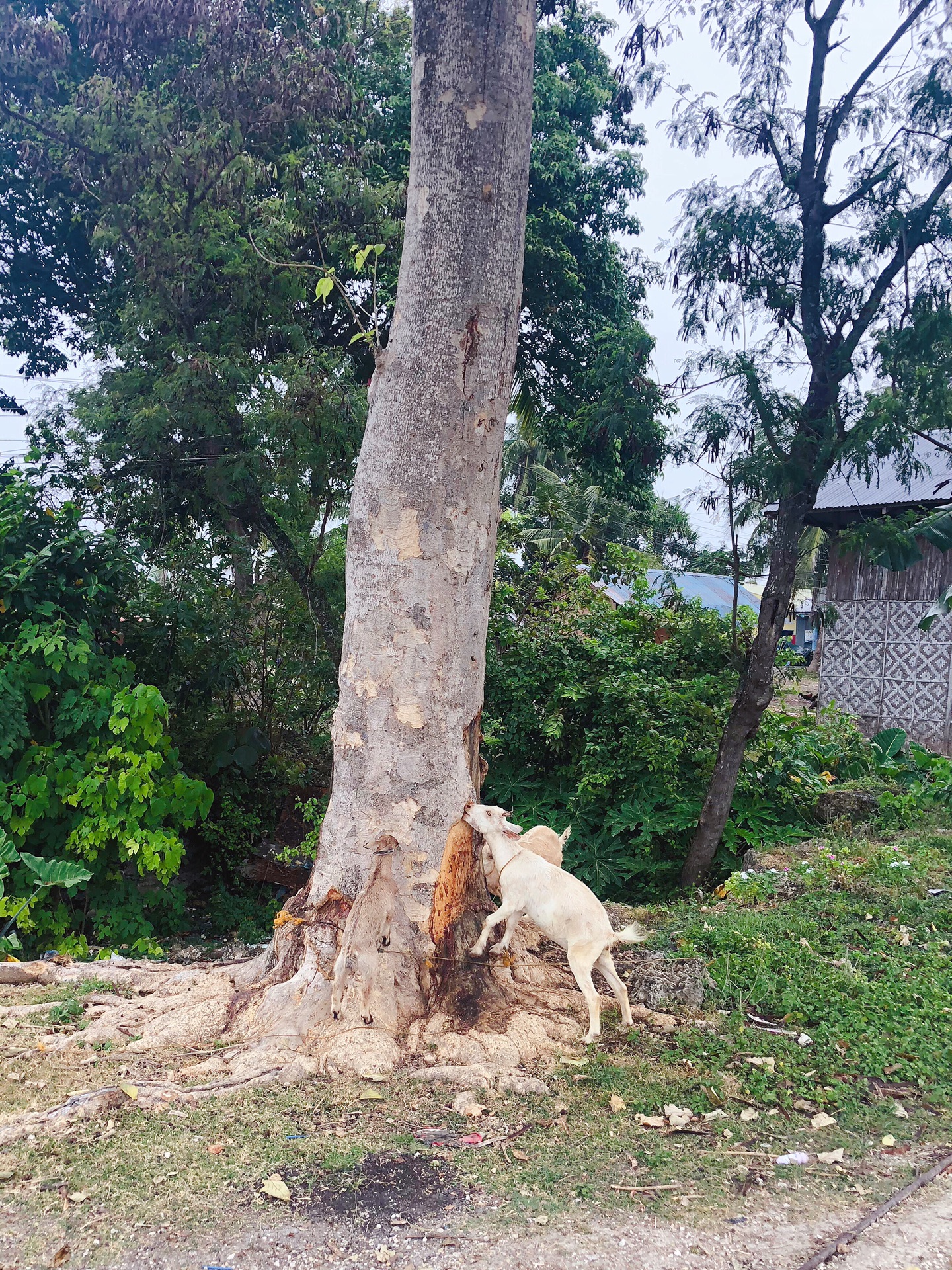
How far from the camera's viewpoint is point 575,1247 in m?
2.68

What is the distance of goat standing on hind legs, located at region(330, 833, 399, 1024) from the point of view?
12.8ft

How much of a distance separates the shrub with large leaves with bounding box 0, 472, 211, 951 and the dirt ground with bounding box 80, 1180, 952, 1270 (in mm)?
3592

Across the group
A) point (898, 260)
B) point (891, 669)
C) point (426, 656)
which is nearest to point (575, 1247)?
point (426, 656)

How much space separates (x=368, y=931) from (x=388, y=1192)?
3.84ft

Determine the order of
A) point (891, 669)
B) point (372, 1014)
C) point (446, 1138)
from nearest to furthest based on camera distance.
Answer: point (446, 1138), point (372, 1014), point (891, 669)

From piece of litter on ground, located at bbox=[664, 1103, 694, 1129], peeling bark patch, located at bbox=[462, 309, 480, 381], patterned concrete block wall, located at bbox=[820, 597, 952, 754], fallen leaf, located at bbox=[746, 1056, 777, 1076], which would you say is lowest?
piece of litter on ground, located at bbox=[664, 1103, 694, 1129]

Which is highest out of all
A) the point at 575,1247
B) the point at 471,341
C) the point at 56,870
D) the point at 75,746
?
the point at 471,341

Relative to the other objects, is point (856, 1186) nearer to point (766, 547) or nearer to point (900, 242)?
point (766, 547)

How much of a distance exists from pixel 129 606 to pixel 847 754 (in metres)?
7.00

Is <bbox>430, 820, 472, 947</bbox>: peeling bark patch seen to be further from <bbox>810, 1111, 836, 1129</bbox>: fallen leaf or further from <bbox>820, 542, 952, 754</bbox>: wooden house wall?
<bbox>820, 542, 952, 754</bbox>: wooden house wall

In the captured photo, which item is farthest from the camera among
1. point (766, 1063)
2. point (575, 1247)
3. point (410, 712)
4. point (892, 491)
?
point (892, 491)

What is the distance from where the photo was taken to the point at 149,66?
925 cm

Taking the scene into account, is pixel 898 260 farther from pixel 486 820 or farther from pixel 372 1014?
pixel 372 1014

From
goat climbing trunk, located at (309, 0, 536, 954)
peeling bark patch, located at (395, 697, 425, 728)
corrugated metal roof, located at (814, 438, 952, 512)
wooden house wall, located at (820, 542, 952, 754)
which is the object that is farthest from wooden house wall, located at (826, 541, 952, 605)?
peeling bark patch, located at (395, 697, 425, 728)
